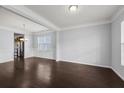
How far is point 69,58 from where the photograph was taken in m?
5.15

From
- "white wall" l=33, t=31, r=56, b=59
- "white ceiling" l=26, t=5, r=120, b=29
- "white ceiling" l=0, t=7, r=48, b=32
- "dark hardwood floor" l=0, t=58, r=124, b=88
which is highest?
"white ceiling" l=0, t=7, r=48, b=32

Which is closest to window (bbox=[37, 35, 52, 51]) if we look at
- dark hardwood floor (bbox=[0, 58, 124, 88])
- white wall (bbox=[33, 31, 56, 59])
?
white wall (bbox=[33, 31, 56, 59])

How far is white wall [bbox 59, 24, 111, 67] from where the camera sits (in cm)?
Result: 390

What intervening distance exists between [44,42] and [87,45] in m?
3.82

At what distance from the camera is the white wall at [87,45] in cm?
390

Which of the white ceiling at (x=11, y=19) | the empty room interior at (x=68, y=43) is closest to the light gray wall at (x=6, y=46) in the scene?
the empty room interior at (x=68, y=43)

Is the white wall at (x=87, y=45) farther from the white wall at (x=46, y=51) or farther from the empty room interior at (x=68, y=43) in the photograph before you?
the white wall at (x=46, y=51)

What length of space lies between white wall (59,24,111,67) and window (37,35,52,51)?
1328 mm

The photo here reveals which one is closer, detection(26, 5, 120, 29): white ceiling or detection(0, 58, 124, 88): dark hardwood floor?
detection(0, 58, 124, 88): dark hardwood floor

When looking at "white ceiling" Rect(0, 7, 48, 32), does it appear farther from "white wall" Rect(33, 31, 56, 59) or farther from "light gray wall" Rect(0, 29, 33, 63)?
"white wall" Rect(33, 31, 56, 59)

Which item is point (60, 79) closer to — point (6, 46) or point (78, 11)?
point (78, 11)

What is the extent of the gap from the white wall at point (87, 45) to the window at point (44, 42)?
4.36 feet

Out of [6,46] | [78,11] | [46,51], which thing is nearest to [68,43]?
[46,51]
